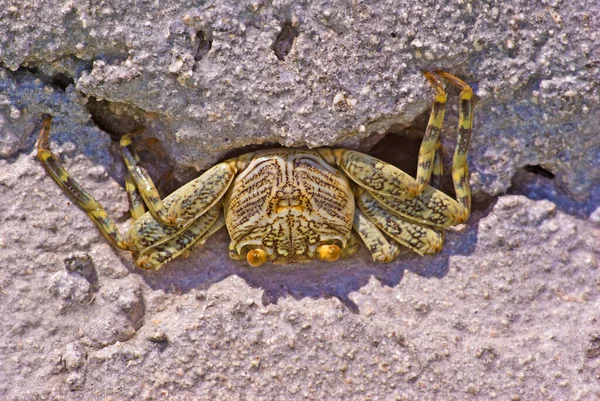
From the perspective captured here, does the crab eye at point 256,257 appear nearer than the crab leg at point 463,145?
No

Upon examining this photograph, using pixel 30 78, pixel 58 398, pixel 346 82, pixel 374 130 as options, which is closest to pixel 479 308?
pixel 374 130

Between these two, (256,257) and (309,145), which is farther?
(256,257)

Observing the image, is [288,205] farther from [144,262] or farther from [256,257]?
[144,262]

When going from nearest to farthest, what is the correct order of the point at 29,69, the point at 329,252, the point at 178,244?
the point at 29,69 → the point at 329,252 → the point at 178,244

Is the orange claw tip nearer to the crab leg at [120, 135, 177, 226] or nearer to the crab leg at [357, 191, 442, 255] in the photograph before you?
the crab leg at [120, 135, 177, 226]

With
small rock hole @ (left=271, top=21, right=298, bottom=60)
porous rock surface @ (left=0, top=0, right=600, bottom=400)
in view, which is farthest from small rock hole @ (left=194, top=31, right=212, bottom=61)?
small rock hole @ (left=271, top=21, right=298, bottom=60)

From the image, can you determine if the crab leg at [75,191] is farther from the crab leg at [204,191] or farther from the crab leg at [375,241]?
the crab leg at [375,241]

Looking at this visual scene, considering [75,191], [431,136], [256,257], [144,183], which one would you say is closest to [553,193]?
[431,136]

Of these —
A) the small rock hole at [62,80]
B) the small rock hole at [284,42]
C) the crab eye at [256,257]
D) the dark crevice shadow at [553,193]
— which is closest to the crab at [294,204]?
the crab eye at [256,257]

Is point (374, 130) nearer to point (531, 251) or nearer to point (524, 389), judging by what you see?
point (531, 251)
